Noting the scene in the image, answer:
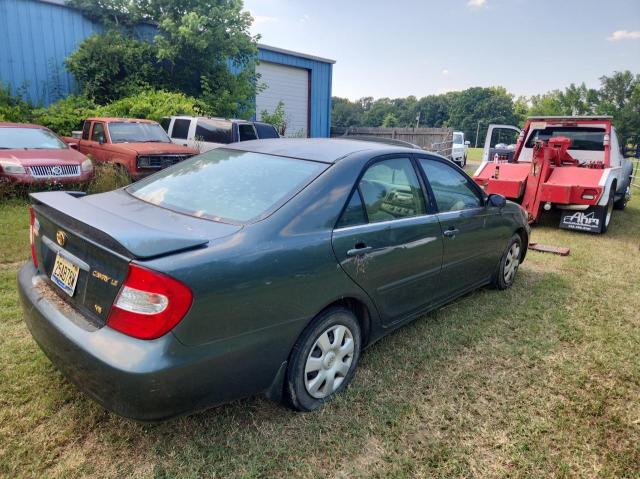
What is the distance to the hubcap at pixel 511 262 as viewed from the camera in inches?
184

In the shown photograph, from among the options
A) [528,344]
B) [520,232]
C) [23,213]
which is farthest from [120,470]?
[23,213]

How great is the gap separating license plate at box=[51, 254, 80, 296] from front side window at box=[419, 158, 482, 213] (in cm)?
251

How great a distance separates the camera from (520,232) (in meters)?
4.80

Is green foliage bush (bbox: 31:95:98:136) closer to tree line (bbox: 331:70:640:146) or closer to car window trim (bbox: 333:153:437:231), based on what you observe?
car window trim (bbox: 333:153:437:231)

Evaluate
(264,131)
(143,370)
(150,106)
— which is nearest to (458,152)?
(264,131)

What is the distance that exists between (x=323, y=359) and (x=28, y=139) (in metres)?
7.69

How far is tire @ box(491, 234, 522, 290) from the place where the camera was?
4.52 metres

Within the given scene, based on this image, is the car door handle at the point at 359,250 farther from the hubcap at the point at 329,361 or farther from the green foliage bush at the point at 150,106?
the green foliage bush at the point at 150,106

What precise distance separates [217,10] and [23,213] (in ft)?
30.8

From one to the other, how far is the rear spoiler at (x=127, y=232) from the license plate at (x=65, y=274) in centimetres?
19

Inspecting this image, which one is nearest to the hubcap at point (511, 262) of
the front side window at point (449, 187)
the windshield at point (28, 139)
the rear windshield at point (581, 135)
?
the front side window at point (449, 187)

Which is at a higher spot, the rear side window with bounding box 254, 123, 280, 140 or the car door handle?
the rear side window with bounding box 254, 123, 280, 140

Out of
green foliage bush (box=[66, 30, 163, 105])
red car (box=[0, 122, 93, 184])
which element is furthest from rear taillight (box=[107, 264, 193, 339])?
green foliage bush (box=[66, 30, 163, 105])

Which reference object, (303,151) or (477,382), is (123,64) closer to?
(303,151)
